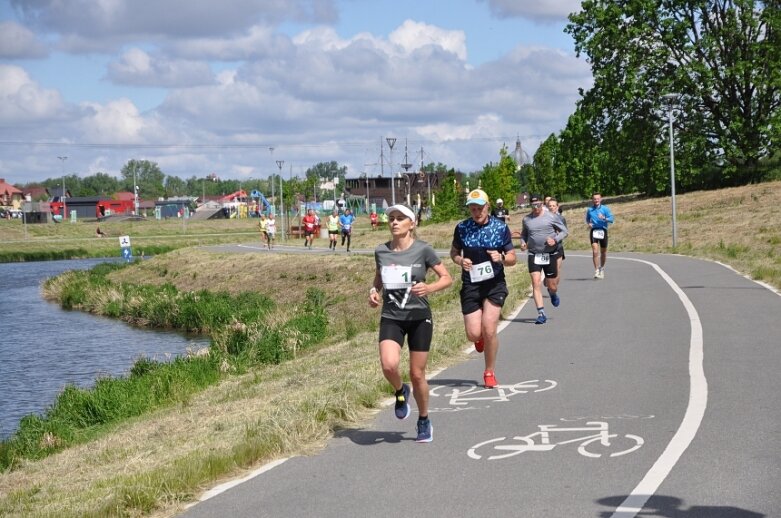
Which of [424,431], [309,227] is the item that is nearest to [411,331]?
[424,431]

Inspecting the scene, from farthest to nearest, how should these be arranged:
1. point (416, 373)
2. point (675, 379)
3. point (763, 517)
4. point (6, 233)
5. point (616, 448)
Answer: point (6, 233) < point (675, 379) < point (416, 373) < point (616, 448) < point (763, 517)

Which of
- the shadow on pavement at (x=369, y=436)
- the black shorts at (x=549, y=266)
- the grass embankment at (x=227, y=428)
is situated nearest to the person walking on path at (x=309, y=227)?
the grass embankment at (x=227, y=428)

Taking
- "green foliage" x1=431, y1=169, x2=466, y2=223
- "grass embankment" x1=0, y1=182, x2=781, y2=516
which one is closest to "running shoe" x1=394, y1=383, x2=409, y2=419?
"grass embankment" x1=0, y1=182, x2=781, y2=516

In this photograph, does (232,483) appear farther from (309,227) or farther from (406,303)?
(309,227)

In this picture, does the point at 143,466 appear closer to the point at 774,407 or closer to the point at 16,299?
the point at 774,407

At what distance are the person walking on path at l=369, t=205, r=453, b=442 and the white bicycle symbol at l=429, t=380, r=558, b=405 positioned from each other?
1743 millimetres

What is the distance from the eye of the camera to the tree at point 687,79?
2131 inches

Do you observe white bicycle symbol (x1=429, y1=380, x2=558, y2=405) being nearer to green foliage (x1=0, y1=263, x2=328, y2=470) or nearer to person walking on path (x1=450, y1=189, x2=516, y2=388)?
person walking on path (x1=450, y1=189, x2=516, y2=388)

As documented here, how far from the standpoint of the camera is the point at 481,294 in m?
10.7

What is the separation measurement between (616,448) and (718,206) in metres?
44.0

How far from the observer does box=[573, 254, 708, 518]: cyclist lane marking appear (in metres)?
6.46

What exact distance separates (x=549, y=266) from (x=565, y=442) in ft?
30.2

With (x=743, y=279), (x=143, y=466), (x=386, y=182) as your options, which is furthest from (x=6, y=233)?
(x=143, y=466)

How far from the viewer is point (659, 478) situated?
7.03 m
